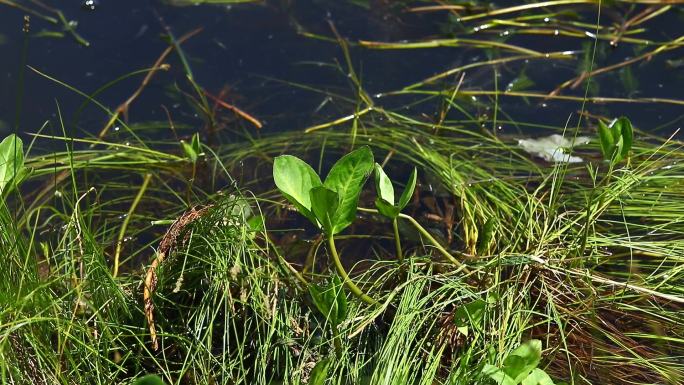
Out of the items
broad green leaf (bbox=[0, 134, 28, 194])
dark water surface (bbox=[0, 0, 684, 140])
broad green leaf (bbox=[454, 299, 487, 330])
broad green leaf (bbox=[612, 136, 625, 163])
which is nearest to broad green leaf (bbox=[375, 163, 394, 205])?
broad green leaf (bbox=[454, 299, 487, 330])

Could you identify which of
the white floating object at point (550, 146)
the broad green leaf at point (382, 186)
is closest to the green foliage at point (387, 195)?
the broad green leaf at point (382, 186)

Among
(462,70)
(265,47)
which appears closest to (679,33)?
(462,70)

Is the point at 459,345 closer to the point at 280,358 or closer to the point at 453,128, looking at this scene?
the point at 280,358

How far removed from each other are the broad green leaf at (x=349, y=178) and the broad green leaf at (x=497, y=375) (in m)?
0.34

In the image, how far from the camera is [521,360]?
1.36 metres

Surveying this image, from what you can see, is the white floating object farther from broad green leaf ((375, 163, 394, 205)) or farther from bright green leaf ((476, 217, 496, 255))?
broad green leaf ((375, 163, 394, 205))

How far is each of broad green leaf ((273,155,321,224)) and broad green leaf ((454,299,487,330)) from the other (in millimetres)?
322

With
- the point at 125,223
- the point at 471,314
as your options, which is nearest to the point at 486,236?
the point at 471,314

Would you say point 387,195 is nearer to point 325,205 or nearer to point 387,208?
point 387,208

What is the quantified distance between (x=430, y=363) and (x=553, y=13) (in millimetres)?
1561

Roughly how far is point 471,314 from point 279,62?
1.29m

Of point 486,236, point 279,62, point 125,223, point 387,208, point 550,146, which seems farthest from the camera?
point 279,62

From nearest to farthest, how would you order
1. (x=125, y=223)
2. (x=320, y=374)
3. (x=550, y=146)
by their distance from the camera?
(x=320, y=374), (x=125, y=223), (x=550, y=146)

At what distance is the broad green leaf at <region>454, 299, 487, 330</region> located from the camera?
4.86 feet
